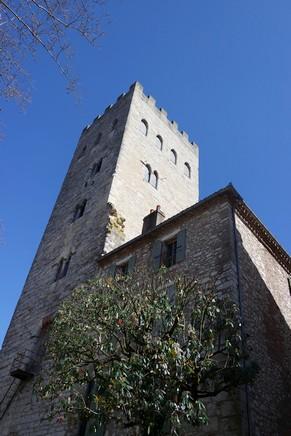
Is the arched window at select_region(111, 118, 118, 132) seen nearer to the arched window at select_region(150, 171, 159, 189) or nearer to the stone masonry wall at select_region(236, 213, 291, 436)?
the arched window at select_region(150, 171, 159, 189)

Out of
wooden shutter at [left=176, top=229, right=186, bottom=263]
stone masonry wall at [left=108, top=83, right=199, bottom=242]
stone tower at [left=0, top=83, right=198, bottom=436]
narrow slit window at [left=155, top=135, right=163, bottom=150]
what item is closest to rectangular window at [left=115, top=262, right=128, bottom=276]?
stone tower at [left=0, top=83, right=198, bottom=436]

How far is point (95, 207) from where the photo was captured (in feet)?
56.3

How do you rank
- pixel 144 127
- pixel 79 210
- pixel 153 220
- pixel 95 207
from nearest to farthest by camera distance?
pixel 153 220
pixel 95 207
pixel 79 210
pixel 144 127

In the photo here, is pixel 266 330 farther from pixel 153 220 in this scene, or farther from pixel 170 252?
pixel 153 220

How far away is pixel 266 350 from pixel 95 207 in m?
10.4

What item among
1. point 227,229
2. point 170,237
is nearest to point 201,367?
point 227,229

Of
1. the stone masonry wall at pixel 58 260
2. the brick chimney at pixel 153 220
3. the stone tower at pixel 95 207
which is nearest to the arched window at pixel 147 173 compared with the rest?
the stone tower at pixel 95 207

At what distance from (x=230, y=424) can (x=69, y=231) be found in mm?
12734

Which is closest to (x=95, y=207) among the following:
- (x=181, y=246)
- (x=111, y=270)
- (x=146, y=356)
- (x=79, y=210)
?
(x=79, y=210)

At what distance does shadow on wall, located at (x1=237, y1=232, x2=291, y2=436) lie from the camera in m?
7.62

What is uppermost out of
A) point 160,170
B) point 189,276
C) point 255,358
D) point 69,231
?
point 160,170

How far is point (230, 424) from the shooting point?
22.1 feet

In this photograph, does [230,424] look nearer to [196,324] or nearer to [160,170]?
[196,324]

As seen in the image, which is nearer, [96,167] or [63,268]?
[63,268]
